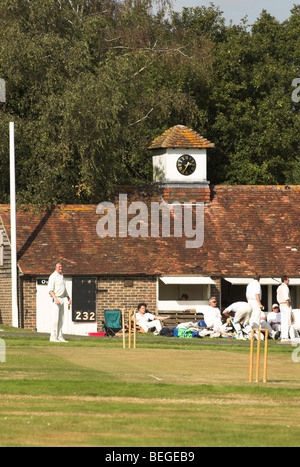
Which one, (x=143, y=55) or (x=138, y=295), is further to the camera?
(x=143, y=55)

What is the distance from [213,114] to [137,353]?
3233 cm

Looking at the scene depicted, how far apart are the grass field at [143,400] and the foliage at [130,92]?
18.0m

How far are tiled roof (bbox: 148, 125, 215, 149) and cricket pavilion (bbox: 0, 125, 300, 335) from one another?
5 cm

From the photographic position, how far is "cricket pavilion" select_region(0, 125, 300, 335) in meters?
34.6

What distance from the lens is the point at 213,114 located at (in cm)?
5000

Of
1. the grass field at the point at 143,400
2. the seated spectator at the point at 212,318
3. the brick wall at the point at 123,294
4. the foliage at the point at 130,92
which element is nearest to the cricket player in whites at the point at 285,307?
the seated spectator at the point at 212,318

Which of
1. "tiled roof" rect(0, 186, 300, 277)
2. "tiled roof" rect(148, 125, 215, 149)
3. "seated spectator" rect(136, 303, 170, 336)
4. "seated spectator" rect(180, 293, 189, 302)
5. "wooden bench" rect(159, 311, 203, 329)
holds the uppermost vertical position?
"tiled roof" rect(148, 125, 215, 149)

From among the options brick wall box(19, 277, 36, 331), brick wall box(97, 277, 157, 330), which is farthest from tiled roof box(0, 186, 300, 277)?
brick wall box(19, 277, 36, 331)

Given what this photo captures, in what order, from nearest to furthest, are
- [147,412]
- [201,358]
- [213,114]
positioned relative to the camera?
[147,412] < [201,358] < [213,114]

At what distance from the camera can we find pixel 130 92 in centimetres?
4100

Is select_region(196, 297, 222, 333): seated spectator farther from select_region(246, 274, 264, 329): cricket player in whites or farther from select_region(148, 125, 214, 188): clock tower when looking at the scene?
select_region(148, 125, 214, 188): clock tower

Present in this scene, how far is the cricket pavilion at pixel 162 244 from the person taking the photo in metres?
34.6

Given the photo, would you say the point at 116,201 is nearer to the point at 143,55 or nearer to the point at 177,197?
the point at 177,197
